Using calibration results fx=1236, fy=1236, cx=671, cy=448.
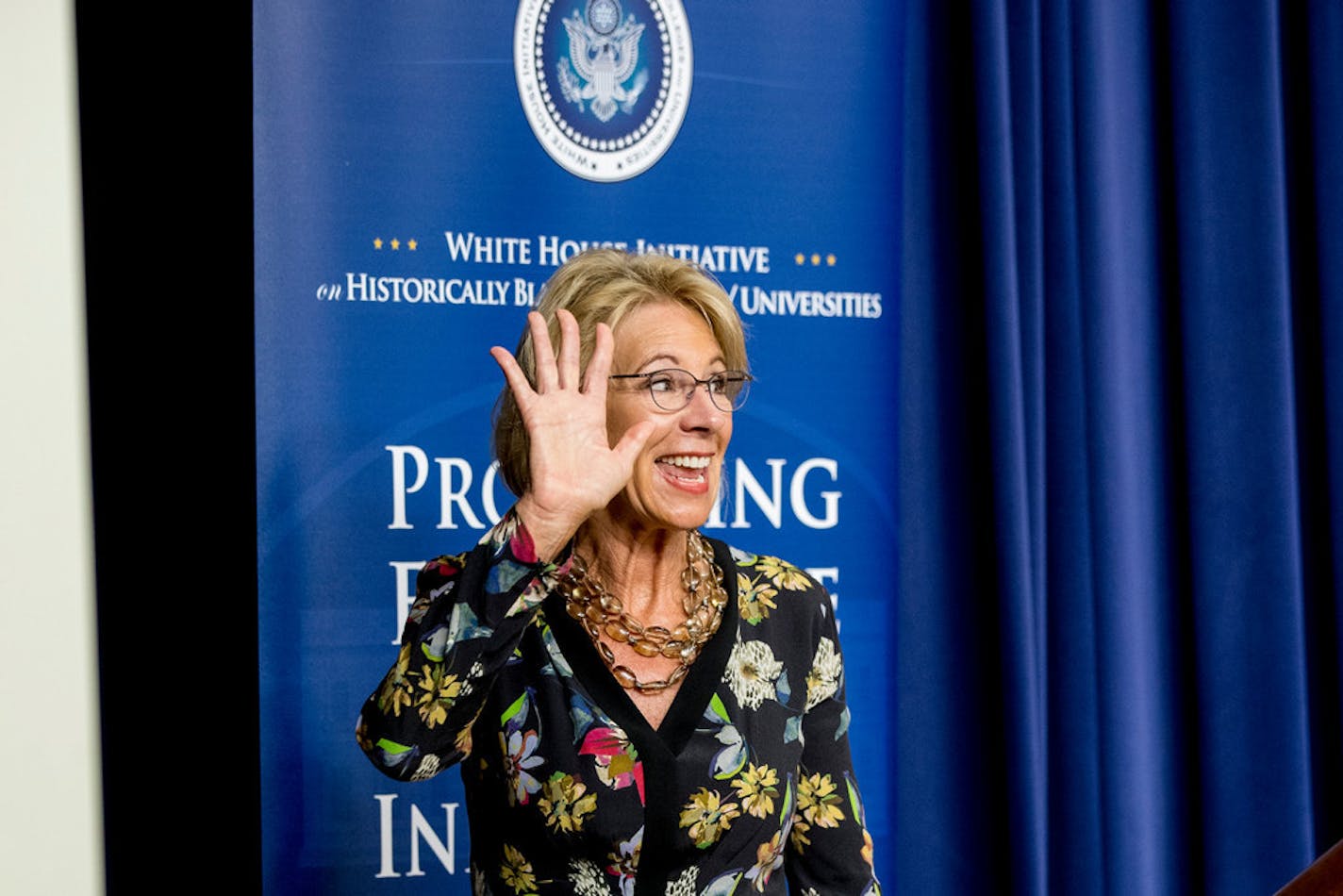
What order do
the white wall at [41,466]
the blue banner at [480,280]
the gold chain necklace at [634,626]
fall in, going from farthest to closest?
1. the blue banner at [480,280]
2. the white wall at [41,466]
3. the gold chain necklace at [634,626]

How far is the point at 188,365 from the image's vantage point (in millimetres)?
1740

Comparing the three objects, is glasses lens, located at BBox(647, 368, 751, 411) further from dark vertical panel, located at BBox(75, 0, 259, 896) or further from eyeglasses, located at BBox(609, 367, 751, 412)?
dark vertical panel, located at BBox(75, 0, 259, 896)

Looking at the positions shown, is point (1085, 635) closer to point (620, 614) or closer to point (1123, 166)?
point (1123, 166)

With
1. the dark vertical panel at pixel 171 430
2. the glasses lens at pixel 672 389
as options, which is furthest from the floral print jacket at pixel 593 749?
the dark vertical panel at pixel 171 430

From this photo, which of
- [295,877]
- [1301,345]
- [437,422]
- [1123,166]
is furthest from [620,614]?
[1301,345]

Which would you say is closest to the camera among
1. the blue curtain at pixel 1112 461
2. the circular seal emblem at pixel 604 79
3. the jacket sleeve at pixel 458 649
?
the jacket sleeve at pixel 458 649

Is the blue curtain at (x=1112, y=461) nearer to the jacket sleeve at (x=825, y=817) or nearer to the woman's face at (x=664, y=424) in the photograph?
the jacket sleeve at (x=825, y=817)

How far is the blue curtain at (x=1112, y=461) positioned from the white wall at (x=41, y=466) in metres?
1.34

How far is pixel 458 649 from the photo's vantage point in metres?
1.35

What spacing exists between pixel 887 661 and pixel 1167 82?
1249mm

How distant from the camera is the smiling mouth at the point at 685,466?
1.55 metres

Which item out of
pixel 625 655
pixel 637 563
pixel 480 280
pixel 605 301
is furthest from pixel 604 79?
pixel 625 655

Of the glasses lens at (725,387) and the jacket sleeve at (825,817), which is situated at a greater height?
the glasses lens at (725,387)

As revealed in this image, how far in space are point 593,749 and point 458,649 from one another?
21 cm
